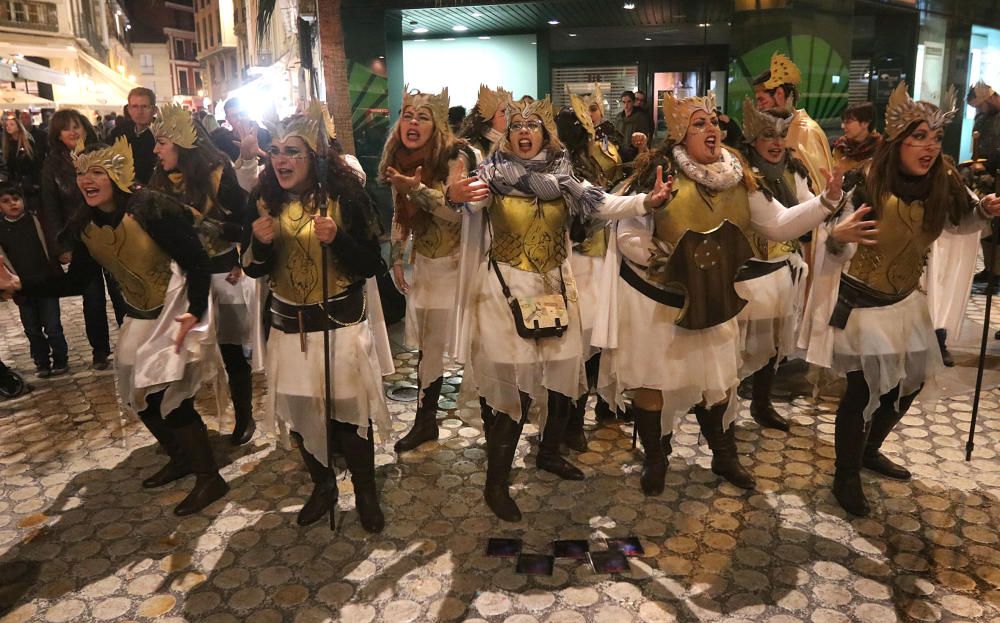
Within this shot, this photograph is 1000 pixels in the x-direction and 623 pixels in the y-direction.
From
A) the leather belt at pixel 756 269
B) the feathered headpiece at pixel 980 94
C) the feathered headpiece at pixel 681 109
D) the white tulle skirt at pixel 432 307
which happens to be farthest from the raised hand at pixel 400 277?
the feathered headpiece at pixel 980 94

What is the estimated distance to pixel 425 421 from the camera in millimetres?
4340

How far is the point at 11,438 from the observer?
462 centimetres

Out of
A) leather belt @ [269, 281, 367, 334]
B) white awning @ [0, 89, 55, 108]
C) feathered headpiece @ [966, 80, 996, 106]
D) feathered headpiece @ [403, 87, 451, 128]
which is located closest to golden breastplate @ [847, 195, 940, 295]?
feathered headpiece @ [403, 87, 451, 128]

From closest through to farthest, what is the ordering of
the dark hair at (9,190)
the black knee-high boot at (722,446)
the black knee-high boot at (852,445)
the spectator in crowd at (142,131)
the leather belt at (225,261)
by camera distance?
the black knee-high boot at (852,445) < the black knee-high boot at (722,446) < the leather belt at (225,261) < the dark hair at (9,190) < the spectator in crowd at (142,131)

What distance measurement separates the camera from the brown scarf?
153 inches

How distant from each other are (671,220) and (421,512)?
1.79 m

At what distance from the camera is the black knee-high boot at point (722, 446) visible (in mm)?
3676

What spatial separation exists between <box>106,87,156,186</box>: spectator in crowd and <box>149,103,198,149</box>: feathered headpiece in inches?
62.1

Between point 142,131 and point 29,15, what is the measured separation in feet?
104

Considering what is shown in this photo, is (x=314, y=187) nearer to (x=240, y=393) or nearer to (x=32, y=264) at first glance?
(x=240, y=393)

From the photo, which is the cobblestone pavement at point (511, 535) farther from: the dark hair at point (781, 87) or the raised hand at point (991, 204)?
the dark hair at point (781, 87)

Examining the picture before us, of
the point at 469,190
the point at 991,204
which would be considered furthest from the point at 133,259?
the point at 991,204

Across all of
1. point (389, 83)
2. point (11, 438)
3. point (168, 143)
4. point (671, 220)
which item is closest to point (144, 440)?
point (11, 438)

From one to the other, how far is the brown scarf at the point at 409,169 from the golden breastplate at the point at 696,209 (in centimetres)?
129
